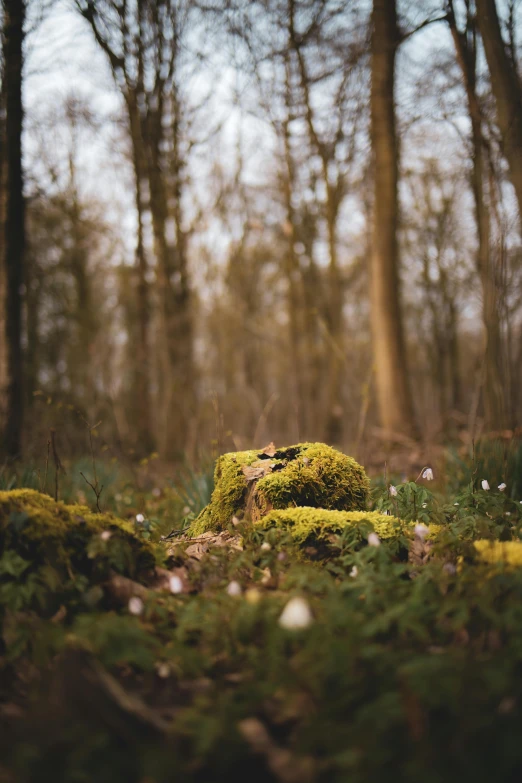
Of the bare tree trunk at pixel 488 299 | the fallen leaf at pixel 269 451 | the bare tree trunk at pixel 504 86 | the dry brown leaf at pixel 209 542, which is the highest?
the bare tree trunk at pixel 504 86

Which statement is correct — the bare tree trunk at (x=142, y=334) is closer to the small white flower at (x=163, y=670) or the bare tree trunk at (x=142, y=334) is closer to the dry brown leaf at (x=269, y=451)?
the dry brown leaf at (x=269, y=451)

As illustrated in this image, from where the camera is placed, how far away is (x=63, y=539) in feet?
7.14

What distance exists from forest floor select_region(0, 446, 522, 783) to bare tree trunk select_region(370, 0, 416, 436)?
5.59m

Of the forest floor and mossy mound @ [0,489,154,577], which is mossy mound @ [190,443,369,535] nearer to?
the forest floor

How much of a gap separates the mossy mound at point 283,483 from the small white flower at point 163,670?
1155 millimetres

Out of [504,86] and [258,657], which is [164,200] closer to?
[504,86]

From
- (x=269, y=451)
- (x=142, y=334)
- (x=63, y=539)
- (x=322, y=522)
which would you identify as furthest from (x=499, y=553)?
(x=142, y=334)

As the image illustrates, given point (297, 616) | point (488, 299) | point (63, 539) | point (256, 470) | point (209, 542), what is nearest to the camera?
point (297, 616)

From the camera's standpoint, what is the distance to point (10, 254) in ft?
19.5

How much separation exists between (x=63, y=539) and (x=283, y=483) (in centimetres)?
120

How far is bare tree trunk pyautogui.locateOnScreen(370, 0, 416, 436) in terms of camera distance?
26.4 ft

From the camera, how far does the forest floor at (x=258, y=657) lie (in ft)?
4.09

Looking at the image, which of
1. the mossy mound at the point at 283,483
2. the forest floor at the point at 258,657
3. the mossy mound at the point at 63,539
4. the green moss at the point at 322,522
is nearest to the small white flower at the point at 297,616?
the forest floor at the point at 258,657

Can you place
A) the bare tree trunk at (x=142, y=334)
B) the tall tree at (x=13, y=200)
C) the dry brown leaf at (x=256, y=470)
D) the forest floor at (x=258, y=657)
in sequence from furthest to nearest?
the bare tree trunk at (x=142, y=334), the tall tree at (x=13, y=200), the dry brown leaf at (x=256, y=470), the forest floor at (x=258, y=657)
